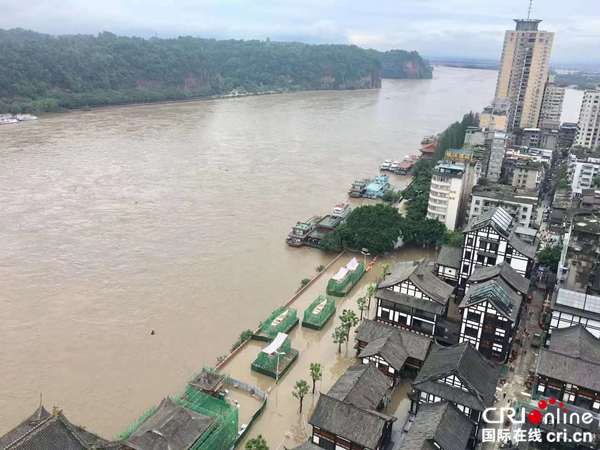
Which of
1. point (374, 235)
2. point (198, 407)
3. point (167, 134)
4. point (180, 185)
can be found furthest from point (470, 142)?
point (198, 407)

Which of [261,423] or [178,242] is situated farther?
[178,242]

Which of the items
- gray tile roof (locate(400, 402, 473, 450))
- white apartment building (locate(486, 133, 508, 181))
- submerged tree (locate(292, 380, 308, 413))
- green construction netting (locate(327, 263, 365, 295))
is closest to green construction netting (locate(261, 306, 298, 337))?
green construction netting (locate(327, 263, 365, 295))

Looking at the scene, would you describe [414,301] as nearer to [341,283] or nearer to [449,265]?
[449,265]

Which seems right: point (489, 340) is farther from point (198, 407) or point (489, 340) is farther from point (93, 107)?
point (93, 107)

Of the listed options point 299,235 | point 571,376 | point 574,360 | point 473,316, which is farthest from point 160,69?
point 571,376

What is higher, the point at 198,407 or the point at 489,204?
the point at 489,204
